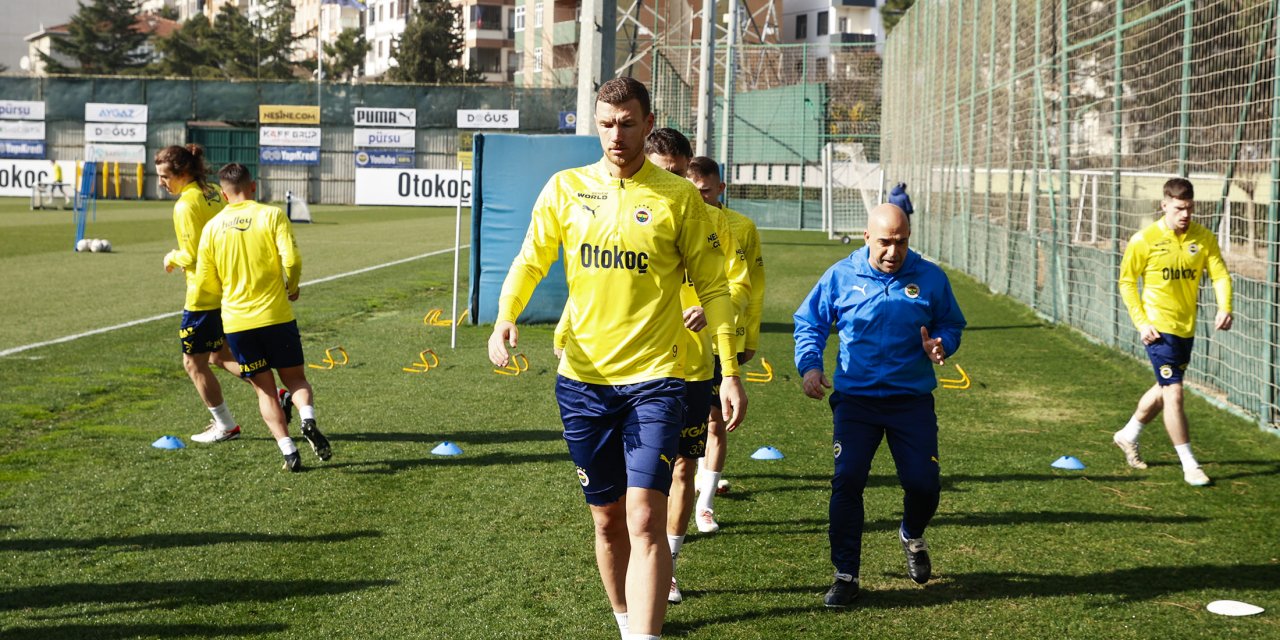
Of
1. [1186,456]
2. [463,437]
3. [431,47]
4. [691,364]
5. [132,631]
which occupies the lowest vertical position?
[132,631]

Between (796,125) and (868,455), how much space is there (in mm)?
→ 38023

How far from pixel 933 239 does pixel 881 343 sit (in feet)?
78.8

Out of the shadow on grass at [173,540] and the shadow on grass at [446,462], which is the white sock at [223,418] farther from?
the shadow on grass at [173,540]

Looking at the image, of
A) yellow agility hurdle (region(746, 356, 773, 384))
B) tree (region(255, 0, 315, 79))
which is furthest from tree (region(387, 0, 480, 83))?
yellow agility hurdle (region(746, 356, 773, 384))

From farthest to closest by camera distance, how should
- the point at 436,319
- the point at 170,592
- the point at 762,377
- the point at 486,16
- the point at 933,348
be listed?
the point at 486,16 < the point at 436,319 < the point at 762,377 < the point at 170,592 < the point at 933,348

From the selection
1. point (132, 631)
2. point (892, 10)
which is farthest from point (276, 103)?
point (132, 631)

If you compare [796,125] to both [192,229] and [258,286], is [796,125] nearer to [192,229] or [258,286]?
[192,229]

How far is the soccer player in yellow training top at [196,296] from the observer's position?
848 cm

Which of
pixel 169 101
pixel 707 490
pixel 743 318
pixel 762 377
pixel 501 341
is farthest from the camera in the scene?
pixel 169 101

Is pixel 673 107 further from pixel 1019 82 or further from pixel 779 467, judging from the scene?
pixel 779 467

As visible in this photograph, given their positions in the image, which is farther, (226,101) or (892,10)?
(892,10)

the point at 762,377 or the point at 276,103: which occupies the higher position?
the point at 276,103

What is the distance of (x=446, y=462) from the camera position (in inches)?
320

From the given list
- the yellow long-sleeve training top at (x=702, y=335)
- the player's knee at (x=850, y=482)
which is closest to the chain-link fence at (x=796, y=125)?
the player's knee at (x=850, y=482)
